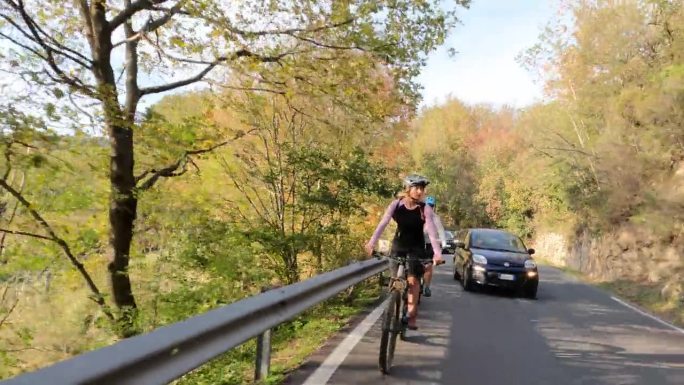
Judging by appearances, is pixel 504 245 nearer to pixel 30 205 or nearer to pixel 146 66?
pixel 146 66

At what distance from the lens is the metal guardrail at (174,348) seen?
257 cm

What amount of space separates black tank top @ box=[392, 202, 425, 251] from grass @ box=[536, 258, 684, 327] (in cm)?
717

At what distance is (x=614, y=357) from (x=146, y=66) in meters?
10.1

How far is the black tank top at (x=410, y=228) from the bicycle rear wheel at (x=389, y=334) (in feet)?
2.29

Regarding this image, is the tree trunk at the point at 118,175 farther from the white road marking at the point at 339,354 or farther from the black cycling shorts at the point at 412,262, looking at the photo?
the black cycling shorts at the point at 412,262

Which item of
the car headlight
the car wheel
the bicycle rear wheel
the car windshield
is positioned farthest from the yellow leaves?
the car wheel

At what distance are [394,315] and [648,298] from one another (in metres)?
12.8

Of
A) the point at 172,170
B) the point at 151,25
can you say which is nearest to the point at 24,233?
the point at 172,170

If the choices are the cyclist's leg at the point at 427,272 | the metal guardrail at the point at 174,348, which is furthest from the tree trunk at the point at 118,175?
the metal guardrail at the point at 174,348

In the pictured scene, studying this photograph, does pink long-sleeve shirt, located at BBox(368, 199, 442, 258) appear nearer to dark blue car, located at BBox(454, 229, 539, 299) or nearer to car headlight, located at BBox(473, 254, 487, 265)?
dark blue car, located at BBox(454, 229, 539, 299)

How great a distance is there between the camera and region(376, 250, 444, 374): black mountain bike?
227 inches

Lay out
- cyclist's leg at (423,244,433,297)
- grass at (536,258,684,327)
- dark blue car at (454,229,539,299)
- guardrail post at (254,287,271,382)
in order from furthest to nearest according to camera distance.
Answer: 1. dark blue car at (454,229,539,299)
2. grass at (536,258,684,327)
3. cyclist's leg at (423,244,433,297)
4. guardrail post at (254,287,271,382)

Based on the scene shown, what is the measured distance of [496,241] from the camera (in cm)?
1538

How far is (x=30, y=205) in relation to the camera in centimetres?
955
